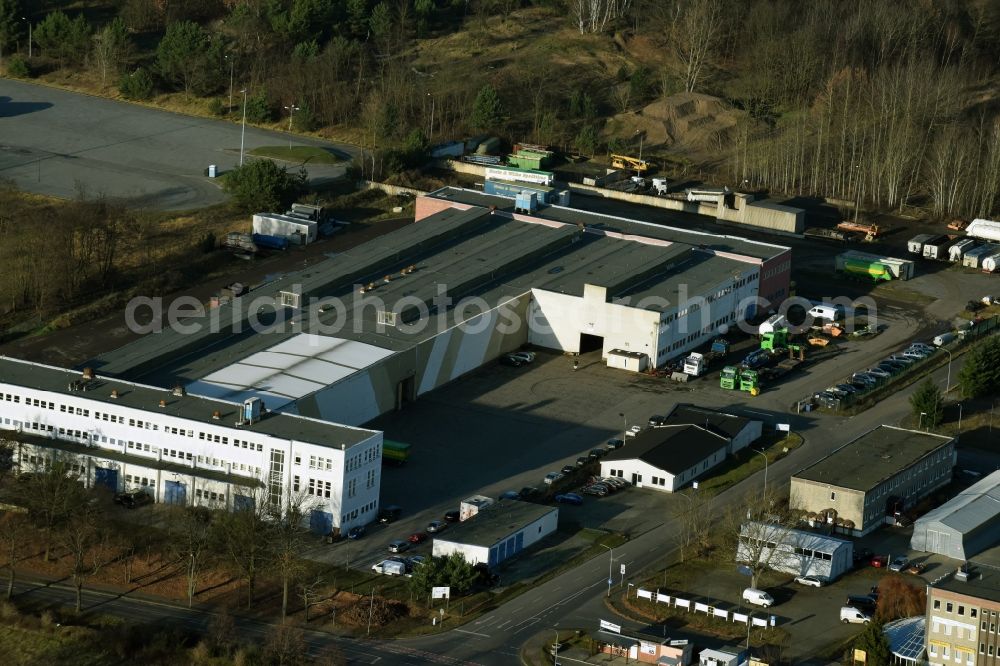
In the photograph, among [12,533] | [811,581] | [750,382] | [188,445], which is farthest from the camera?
[750,382]

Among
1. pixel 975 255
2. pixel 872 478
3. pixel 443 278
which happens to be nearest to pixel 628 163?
pixel 975 255

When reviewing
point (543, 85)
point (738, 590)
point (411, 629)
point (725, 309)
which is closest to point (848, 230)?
point (725, 309)

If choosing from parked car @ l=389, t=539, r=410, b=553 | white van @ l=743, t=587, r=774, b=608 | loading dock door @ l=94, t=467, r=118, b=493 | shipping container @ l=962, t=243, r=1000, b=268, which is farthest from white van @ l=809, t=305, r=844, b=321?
loading dock door @ l=94, t=467, r=118, b=493

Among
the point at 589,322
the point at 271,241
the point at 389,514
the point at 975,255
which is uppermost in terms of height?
the point at 975,255

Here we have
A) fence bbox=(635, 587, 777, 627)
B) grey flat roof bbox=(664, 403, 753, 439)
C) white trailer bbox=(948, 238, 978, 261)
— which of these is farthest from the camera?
white trailer bbox=(948, 238, 978, 261)

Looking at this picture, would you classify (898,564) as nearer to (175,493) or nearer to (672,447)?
(672,447)

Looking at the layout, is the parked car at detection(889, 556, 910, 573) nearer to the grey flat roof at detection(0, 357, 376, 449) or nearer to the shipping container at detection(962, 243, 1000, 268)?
the grey flat roof at detection(0, 357, 376, 449)

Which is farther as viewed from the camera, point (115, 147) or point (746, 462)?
point (115, 147)
